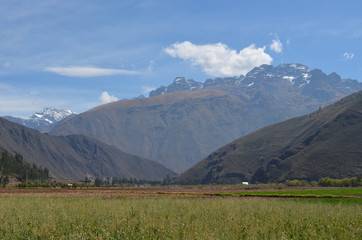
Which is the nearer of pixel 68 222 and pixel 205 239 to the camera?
pixel 205 239

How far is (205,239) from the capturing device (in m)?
19.4

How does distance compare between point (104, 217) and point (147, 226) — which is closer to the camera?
point (147, 226)

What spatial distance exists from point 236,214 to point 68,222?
13.4 meters

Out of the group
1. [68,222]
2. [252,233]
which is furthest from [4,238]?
[252,233]

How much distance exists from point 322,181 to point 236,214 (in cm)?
16911

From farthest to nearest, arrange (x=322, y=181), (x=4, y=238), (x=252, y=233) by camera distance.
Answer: (x=322, y=181) → (x=252, y=233) → (x=4, y=238)

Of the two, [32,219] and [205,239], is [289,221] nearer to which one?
[205,239]

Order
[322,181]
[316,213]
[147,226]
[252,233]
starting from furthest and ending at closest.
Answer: [322,181], [316,213], [147,226], [252,233]

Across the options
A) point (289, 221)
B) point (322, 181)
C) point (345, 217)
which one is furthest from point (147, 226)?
point (322, 181)

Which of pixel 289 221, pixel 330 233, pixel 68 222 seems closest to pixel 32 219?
pixel 68 222

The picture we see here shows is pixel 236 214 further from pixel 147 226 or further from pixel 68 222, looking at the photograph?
pixel 68 222

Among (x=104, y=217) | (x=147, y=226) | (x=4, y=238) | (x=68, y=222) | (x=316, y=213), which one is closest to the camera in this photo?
(x=4, y=238)

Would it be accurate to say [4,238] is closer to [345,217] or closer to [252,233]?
[252,233]

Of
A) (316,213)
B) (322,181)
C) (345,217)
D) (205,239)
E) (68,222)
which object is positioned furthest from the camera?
(322,181)
